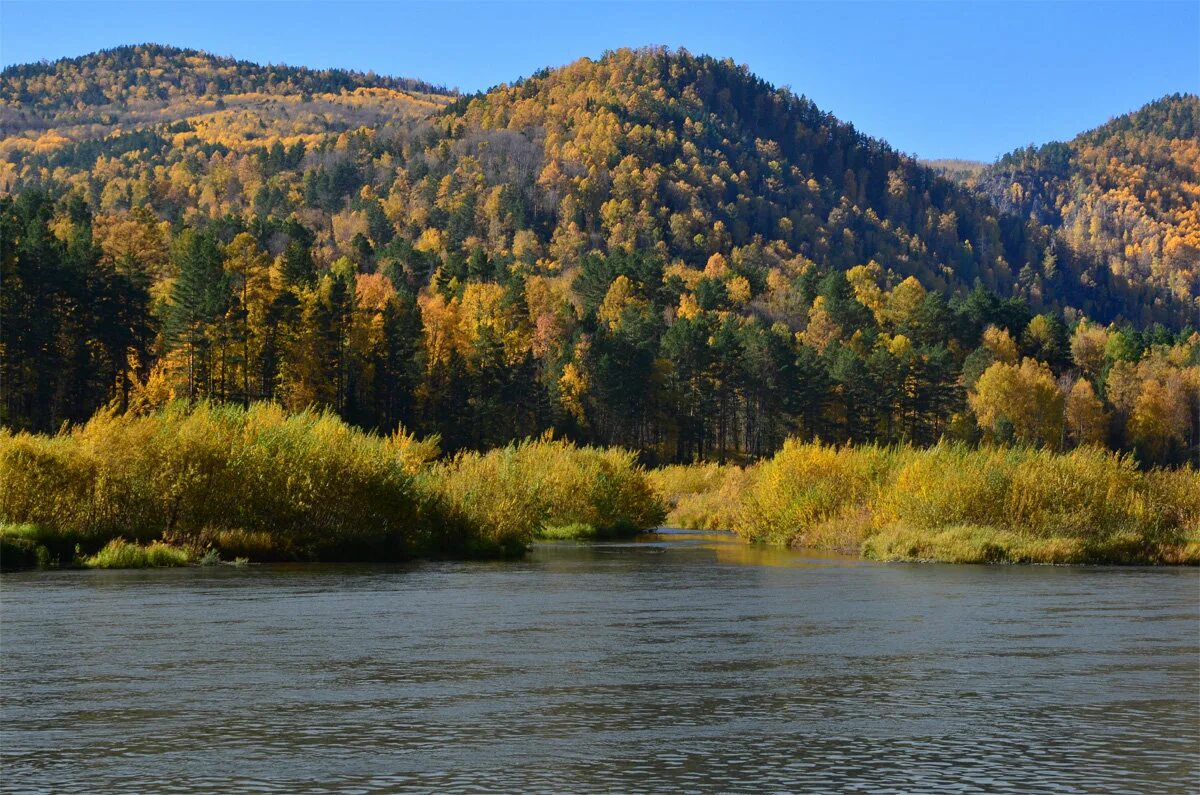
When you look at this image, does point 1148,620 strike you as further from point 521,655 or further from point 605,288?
point 605,288

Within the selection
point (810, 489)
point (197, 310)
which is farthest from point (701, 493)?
point (197, 310)

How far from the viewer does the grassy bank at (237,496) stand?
49219 mm

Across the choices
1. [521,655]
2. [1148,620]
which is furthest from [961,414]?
[521,655]

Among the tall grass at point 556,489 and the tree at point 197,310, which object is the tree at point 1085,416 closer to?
the tall grass at point 556,489

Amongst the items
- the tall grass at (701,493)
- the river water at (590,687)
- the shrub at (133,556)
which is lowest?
the river water at (590,687)

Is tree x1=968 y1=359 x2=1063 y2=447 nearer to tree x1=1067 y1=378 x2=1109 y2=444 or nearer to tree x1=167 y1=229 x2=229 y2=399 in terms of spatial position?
tree x1=1067 y1=378 x2=1109 y2=444

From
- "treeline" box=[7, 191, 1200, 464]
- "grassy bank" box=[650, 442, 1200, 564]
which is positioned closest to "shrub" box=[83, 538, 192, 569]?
"grassy bank" box=[650, 442, 1200, 564]

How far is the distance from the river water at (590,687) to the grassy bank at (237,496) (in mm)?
5078

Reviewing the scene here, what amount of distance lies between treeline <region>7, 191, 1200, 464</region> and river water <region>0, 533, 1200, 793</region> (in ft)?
181

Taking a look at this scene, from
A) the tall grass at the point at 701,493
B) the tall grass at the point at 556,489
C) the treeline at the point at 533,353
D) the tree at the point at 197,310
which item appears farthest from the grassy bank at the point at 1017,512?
the tree at the point at 197,310

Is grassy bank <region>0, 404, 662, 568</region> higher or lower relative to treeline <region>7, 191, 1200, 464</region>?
lower

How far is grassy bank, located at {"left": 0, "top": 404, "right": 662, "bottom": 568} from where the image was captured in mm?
49219

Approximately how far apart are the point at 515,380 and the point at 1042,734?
371ft

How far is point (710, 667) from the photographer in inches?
1108
